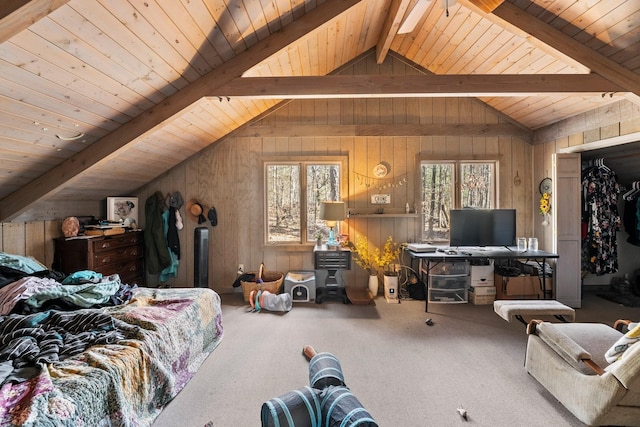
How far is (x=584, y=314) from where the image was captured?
363 centimetres

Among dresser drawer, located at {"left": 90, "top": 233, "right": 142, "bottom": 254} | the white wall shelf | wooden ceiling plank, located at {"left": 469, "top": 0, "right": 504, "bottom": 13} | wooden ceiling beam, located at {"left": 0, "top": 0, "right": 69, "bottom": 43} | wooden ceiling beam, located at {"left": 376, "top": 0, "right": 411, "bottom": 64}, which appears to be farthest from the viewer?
the white wall shelf

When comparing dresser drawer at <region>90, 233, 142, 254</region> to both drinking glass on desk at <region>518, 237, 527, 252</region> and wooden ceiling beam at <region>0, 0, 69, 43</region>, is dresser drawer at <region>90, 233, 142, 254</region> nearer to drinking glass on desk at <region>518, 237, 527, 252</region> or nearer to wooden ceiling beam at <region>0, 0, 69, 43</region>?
wooden ceiling beam at <region>0, 0, 69, 43</region>

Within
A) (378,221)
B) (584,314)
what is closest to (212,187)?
(378,221)

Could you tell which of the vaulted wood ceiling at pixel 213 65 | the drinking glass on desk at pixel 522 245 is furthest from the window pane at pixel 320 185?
the drinking glass on desk at pixel 522 245

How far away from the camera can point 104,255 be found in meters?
3.67

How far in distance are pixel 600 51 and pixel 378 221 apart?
9.80 feet

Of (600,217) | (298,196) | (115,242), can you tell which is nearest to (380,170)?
(298,196)

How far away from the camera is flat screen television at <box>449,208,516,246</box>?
403 cm

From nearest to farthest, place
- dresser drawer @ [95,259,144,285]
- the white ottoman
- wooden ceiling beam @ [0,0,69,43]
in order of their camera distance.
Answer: wooden ceiling beam @ [0,0,69,43], the white ottoman, dresser drawer @ [95,259,144,285]

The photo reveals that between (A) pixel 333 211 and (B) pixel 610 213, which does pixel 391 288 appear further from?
(B) pixel 610 213

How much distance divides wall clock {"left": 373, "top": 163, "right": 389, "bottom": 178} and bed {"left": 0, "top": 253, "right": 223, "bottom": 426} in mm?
2934

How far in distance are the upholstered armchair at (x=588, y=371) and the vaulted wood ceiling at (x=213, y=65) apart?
221 centimetres

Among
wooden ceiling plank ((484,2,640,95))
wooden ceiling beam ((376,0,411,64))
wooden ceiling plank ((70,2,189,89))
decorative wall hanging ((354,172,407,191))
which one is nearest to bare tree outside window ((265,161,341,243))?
decorative wall hanging ((354,172,407,191))

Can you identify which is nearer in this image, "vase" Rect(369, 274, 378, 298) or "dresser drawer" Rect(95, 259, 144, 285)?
"dresser drawer" Rect(95, 259, 144, 285)
